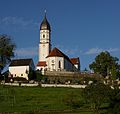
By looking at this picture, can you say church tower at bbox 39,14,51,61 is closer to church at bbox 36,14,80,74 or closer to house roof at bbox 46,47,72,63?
church at bbox 36,14,80,74

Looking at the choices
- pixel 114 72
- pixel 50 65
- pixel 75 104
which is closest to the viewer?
pixel 75 104

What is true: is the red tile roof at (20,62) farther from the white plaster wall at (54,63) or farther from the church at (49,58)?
the white plaster wall at (54,63)

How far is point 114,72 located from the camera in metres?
102

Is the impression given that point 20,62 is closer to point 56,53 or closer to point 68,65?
point 56,53

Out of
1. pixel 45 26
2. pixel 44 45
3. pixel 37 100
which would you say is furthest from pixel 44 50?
pixel 37 100

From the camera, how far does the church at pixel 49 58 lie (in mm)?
119775

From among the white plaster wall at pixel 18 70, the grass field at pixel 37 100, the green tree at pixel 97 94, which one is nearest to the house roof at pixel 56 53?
the white plaster wall at pixel 18 70

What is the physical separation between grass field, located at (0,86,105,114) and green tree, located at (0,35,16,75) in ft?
57.7

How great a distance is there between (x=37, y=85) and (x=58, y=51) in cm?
3194

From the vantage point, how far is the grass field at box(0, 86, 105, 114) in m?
64.1

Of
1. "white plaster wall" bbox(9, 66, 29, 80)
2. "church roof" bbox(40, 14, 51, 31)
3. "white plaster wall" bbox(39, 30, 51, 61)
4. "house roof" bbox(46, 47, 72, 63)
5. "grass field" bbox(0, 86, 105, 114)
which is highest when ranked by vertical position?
"church roof" bbox(40, 14, 51, 31)

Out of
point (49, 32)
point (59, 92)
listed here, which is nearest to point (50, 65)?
point (49, 32)

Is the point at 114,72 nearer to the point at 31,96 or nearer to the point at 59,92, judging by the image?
the point at 59,92

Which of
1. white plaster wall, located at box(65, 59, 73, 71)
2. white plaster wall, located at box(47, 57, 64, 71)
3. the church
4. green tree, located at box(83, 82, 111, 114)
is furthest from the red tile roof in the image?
green tree, located at box(83, 82, 111, 114)
